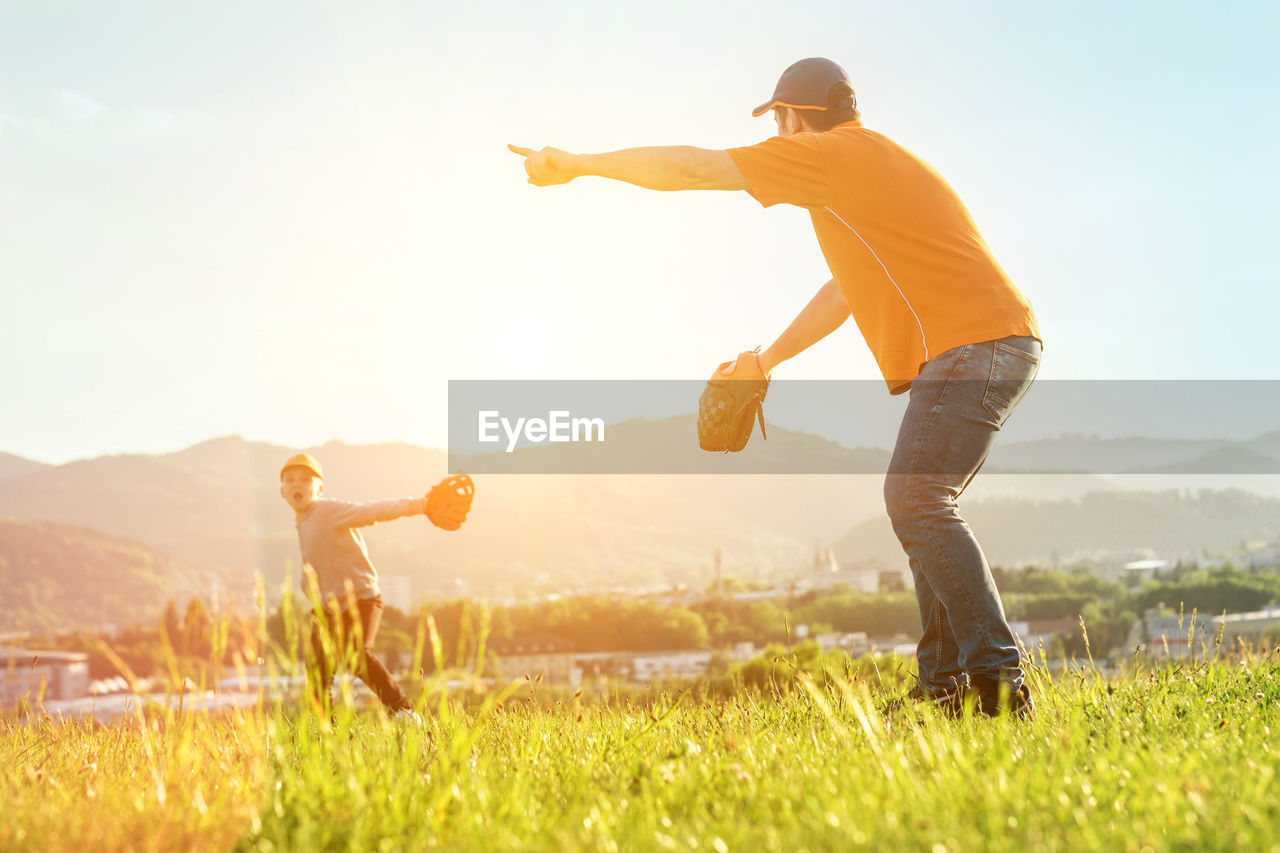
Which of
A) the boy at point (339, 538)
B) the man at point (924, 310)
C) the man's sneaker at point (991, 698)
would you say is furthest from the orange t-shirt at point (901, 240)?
the boy at point (339, 538)

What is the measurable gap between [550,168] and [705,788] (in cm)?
Answer: 207

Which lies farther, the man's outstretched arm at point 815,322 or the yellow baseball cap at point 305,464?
the yellow baseball cap at point 305,464

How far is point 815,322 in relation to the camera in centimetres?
453

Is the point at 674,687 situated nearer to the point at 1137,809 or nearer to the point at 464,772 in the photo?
the point at 464,772

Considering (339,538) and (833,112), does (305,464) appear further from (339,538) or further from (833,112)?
(833,112)

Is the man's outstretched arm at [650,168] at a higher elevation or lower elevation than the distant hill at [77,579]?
higher

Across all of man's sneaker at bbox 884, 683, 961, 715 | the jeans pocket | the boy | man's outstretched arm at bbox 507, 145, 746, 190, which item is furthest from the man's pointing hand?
the boy

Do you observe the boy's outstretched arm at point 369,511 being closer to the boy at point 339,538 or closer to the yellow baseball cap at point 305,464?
the boy at point 339,538

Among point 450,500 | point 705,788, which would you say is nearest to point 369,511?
point 450,500

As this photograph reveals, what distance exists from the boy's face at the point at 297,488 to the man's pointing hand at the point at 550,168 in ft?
12.6

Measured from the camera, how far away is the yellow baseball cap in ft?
21.7

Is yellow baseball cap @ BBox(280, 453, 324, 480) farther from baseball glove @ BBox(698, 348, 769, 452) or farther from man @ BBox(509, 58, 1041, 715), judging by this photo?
man @ BBox(509, 58, 1041, 715)

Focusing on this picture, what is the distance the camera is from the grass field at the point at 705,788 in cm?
210

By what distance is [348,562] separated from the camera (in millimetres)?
6324
